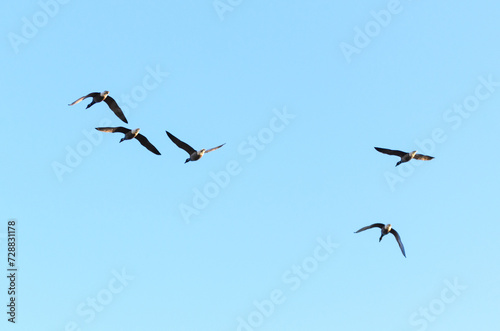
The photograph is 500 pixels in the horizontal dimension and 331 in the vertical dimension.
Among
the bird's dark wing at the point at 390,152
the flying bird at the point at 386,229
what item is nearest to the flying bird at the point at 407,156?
the bird's dark wing at the point at 390,152

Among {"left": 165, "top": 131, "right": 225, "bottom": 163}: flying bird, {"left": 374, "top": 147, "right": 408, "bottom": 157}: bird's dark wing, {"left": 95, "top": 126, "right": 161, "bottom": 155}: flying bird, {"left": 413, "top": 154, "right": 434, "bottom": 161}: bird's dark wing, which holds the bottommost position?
{"left": 413, "top": 154, "right": 434, "bottom": 161}: bird's dark wing

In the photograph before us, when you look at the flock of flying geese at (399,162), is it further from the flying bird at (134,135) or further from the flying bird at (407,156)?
the flying bird at (134,135)

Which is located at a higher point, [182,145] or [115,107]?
[115,107]

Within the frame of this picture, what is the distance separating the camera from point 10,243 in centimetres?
6662

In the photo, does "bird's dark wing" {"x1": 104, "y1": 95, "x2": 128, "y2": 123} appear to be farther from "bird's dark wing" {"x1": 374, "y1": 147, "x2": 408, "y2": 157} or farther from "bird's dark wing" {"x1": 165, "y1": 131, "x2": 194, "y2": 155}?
"bird's dark wing" {"x1": 374, "y1": 147, "x2": 408, "y2": 157}

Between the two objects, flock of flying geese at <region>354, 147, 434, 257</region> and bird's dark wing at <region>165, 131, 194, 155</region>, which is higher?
bird's dark wing at <region>165, 131, 194, 155</region>

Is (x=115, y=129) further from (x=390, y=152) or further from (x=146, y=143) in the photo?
(x=390, y=152)

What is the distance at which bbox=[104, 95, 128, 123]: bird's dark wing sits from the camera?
5788 cm

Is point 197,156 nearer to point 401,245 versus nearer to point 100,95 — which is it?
point 100,95

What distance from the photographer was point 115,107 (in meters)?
58.2

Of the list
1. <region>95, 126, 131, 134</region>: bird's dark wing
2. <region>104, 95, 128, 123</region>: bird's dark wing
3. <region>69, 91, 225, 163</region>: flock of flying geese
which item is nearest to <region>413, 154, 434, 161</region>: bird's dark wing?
<region>69, 91, 225, 163</region>: flock of flying geese

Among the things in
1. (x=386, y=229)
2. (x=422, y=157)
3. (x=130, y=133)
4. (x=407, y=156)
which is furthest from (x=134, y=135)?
(x=422, y=157)

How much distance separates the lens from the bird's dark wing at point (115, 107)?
57.9 meters

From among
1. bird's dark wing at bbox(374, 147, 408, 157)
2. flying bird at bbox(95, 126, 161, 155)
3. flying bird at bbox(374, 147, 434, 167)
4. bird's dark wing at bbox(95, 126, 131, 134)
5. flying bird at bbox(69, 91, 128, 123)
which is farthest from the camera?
bird's dark wing at bbox(374, 147, 408, 157)
